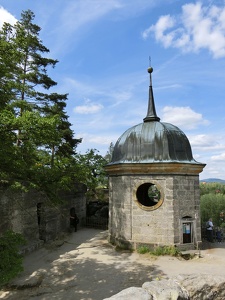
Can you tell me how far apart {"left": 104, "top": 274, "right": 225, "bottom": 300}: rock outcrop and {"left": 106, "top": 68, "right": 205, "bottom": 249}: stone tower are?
6791mm

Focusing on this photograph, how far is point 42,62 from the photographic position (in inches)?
735

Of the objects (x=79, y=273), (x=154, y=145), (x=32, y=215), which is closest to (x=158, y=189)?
(x=154, y=145)

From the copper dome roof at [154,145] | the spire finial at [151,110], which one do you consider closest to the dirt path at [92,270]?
the copper dome roof at [154,145]

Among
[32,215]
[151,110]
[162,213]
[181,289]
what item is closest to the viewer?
[181,289]

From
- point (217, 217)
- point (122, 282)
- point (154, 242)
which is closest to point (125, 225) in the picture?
point (154, 242)

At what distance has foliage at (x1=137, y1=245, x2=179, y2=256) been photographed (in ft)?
38.9

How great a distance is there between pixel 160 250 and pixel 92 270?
3419 millimetres

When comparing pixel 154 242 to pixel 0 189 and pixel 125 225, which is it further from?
pixel 0 189

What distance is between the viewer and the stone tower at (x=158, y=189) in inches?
487

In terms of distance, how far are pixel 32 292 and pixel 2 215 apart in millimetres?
4023

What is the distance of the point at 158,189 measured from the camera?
41.6ft

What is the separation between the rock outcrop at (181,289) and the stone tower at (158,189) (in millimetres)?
6791

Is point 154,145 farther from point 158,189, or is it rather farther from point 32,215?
point 32,215

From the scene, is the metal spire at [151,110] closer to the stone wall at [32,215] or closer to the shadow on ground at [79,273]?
the stone wall at [32,215]
